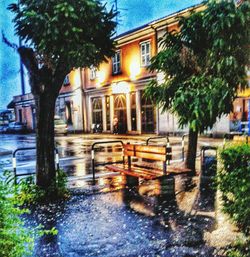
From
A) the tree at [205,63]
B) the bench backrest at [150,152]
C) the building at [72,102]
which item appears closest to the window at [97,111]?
the building at [72,102]

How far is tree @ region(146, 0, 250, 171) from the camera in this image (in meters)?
7.57

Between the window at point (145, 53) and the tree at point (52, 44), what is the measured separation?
19075 mm

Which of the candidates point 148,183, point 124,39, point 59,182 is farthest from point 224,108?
point 124,39

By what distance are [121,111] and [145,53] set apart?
18.5 ft

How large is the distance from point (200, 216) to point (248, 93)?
6.38 meters

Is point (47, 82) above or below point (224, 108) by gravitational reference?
above

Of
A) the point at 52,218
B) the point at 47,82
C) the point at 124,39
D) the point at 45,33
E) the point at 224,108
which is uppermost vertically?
the point at 124,39

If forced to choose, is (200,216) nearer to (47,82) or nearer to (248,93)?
(47,82)

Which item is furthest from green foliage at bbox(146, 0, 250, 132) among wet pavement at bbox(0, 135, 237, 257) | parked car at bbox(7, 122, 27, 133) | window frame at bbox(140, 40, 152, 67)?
parked car at bbox(7, 122, 27, 133)

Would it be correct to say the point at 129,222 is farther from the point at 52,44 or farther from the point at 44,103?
the point at 52,44

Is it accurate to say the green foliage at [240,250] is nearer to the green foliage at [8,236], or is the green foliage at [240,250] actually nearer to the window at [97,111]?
the green foliage at [8,236]

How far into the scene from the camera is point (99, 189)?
8.10 meters

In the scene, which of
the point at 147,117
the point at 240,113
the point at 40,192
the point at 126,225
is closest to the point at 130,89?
the point at 147,117

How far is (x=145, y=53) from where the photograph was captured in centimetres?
2606
